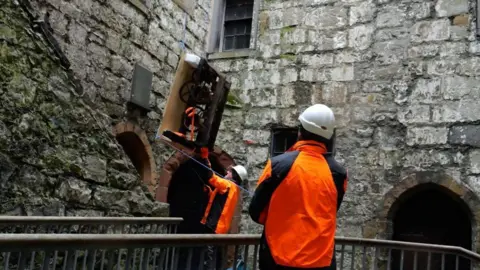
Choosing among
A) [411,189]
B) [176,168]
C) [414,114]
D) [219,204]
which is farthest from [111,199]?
[414,114]

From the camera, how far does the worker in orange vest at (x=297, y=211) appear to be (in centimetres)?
233

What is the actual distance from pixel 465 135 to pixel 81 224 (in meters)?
4.67

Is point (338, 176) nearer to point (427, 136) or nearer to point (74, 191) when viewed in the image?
point (74, 191)

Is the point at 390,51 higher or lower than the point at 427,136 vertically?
higher

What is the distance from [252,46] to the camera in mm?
7719

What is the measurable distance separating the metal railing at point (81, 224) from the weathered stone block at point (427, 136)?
3469 mm

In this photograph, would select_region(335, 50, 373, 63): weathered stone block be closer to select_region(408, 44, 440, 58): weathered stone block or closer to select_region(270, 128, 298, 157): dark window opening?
select_region(408, 44, 440, 58): weathered stone block

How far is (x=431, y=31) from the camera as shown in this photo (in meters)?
6.48

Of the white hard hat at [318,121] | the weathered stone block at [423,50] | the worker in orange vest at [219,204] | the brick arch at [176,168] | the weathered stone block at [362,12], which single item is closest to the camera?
the white hard hat at [318,121]

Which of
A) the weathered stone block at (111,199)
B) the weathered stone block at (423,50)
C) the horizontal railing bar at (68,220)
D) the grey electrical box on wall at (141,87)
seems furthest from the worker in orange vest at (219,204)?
the weathered stone block at (423,50)

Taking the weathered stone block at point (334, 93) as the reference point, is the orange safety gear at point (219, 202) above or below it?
below

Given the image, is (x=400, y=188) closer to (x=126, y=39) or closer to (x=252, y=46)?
(x=252, y=46)

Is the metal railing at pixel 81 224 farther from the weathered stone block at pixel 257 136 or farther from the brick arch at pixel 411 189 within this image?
the weathered stone block at pixel 257 136

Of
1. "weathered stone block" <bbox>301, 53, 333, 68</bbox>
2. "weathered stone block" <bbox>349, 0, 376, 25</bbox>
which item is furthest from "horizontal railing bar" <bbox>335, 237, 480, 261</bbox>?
"weathered stone block" <bbox>349, 0, 376, 25</bbox>
